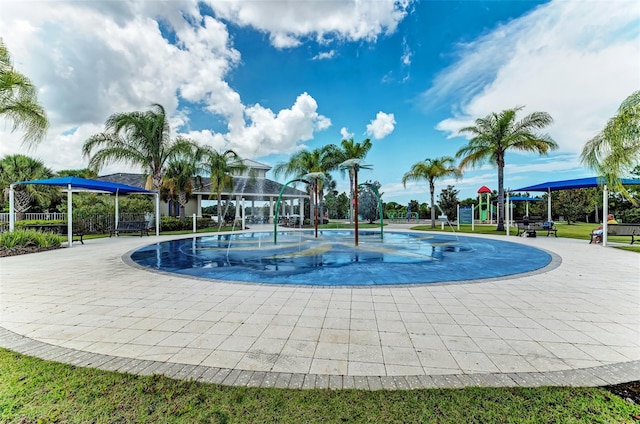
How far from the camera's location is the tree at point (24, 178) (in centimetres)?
2225

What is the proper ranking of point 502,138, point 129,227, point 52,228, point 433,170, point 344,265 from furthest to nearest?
point 433,170 < point 502,138 < point 129,227 < point 52,228 < point 344,265

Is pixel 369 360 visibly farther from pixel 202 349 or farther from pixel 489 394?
pixel 202 349

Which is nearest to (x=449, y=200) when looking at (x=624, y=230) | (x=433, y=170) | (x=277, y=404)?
(x=433, y=170)

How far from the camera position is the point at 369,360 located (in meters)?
3.20

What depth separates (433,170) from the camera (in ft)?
83.8

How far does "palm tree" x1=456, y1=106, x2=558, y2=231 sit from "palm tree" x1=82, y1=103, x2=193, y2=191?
22719 mm

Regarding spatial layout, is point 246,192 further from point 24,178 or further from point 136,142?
point 24,178

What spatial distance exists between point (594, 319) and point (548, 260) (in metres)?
6.35

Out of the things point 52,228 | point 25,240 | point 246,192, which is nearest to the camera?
point 25,240

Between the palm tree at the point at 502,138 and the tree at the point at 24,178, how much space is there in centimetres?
3523

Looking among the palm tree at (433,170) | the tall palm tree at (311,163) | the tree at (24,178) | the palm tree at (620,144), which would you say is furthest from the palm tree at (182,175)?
the palm tree at (620,144)

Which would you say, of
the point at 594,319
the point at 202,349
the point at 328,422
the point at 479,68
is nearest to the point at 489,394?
the point at 328,422

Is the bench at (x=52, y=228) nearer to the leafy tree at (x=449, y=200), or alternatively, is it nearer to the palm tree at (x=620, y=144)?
the palm tree at (x=620, y=144)

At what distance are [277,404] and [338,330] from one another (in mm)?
1774
